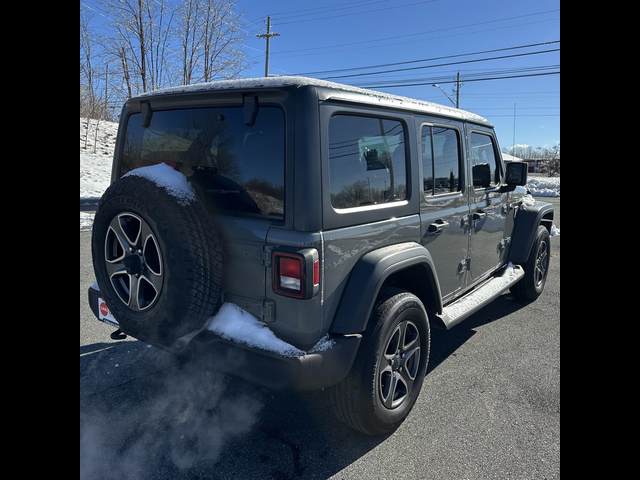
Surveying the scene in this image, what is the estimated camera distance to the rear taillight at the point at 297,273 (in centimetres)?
218

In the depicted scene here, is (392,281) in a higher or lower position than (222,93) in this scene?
lower

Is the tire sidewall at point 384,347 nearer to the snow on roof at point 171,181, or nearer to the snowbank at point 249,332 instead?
the snowbank at point 249,332

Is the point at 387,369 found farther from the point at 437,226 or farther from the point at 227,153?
the point at 227,153

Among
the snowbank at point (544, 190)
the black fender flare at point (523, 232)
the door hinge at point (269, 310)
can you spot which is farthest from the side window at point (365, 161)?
the snowbank at point (544, 190)

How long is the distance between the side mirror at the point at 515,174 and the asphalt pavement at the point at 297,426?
1584mm

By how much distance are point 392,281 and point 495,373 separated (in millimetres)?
1251

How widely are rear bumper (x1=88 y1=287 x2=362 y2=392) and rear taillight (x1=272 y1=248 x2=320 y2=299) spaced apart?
0.33 meters

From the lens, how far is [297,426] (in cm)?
276

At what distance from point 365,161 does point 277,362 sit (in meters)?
1.24

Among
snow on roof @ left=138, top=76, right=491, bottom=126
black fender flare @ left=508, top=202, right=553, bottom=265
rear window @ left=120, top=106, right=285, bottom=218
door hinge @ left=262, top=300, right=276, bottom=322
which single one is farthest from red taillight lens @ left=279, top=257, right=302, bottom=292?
black fender flare @ left=508, top=202, right=553, bottom=265
